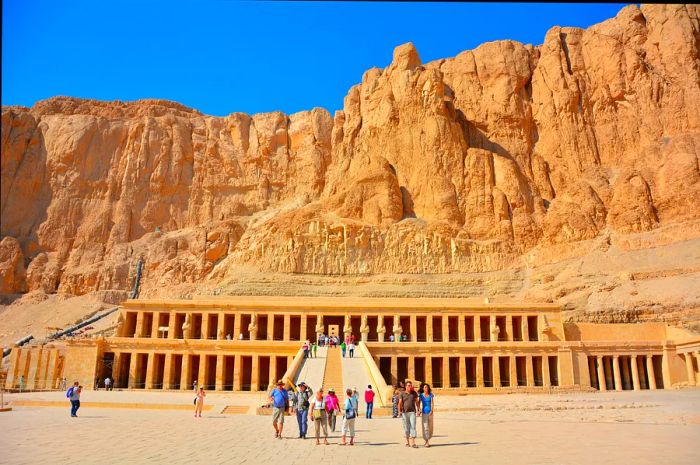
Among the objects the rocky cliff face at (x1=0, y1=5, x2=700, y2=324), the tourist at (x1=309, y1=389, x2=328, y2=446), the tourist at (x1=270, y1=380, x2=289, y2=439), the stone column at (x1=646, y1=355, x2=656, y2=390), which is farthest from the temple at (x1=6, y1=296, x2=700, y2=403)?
the tourist at (x1=309, y1=389, x2=328, y2=446)

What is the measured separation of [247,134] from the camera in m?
107

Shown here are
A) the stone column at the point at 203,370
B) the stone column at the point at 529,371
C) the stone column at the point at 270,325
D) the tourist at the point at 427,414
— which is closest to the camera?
the tourist at the point at 427,414

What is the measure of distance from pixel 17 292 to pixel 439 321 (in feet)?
201

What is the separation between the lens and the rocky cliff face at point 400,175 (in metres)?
74.7

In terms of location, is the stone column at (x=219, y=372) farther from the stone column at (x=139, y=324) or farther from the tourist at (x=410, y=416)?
the tourist at (x=410, y=416)

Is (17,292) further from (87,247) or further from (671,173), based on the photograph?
(671,173)

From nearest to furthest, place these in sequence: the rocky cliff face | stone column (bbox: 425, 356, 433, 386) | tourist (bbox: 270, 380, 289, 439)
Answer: tourist (bbox: 270, 380, 289, 439), stone column (bbox: 425, 356, 433, 386), the rocky cliff face

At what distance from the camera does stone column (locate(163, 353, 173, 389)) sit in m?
47.5

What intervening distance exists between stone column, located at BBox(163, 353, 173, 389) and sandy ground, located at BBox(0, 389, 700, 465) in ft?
67.5

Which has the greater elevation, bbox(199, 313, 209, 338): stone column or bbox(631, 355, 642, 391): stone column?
bbox(199, 313, 209, 338): stone column

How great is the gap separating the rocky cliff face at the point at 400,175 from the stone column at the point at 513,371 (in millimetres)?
14909

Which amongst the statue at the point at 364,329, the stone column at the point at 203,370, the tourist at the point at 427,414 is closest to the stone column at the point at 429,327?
the statue at the point at 364,329

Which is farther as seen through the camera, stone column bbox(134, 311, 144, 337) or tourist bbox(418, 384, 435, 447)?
stone column bbox(134, 311, 144, 337)

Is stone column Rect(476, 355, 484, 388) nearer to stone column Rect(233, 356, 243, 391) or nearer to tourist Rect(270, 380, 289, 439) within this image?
stone column Rect(233, 356, 243, 391)
